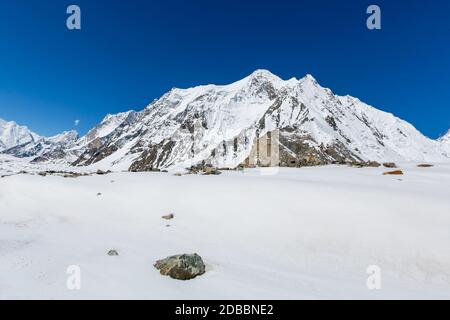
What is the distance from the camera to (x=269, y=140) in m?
163

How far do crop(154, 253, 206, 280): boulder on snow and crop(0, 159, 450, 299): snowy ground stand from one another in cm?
27

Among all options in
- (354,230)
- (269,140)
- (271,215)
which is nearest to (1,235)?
(271,215)

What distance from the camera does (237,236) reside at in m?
13.1

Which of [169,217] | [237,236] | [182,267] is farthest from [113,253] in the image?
[169,217]

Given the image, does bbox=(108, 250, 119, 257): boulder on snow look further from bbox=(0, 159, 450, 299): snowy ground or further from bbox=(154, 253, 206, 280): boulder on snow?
bbox=(154, 253, 206, 280): boulder on snow

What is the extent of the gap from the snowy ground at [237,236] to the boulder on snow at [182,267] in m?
0.27

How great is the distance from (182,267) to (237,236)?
486 cm

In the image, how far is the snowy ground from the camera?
26.4 ft

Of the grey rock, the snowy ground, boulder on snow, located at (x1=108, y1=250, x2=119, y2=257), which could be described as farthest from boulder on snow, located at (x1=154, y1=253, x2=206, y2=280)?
the grey rock

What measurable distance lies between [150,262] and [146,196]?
8.05m

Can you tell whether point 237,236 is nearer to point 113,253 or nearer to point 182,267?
point 113,253

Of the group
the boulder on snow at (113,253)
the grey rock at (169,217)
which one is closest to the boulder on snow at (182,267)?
the boulder on snow at (113,253)

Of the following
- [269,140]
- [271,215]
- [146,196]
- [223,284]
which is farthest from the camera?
[269,140]
